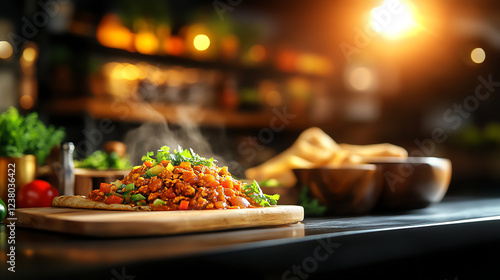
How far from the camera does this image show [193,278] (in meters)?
0.95

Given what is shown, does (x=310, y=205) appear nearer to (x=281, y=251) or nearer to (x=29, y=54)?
(x=281, y=251)

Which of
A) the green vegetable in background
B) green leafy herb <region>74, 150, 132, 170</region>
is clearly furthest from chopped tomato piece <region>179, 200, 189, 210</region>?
green leafy herb <region>74, 150, 132, 170</region>

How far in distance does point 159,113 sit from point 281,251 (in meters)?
3.60

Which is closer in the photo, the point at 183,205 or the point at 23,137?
the point at 183,205

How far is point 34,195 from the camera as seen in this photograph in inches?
70.1

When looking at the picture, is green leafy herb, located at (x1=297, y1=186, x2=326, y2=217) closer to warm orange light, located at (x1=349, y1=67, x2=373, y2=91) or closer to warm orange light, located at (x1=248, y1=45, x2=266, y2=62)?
warm orange light, located at (x1=248, y1=45, x2=266, y2=62)

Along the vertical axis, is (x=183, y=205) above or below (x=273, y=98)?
below

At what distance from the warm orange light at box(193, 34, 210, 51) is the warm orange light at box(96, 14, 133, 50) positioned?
69 cm

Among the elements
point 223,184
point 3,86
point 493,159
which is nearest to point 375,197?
point 223,184

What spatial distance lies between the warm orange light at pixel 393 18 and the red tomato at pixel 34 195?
82.8 inches

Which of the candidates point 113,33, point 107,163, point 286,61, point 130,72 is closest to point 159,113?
point 130,72

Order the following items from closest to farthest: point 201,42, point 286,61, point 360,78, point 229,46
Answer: point 201,42 → point 229,46 → point 286,61 → point 360,78

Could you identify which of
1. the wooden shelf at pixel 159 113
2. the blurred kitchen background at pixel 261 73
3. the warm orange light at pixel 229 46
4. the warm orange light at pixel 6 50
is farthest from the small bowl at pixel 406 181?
the warm orange light at pixel 6 50

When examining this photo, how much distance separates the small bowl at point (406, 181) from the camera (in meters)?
2.04
